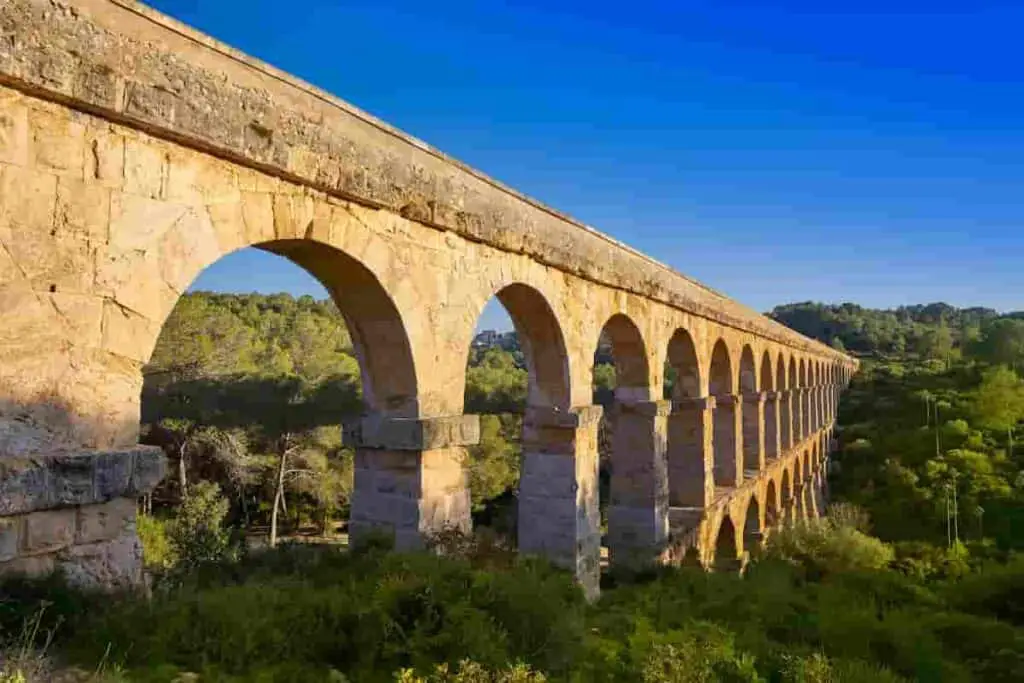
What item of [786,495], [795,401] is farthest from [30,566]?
[795,401]

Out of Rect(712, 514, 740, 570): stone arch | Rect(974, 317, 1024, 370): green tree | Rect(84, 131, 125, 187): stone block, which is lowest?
Rect(712, 514, 740, 570): stone arch

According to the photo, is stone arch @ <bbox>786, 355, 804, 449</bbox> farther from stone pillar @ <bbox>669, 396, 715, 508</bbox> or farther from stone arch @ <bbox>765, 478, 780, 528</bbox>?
stone pillar @ <bbox>669, 396, 715, 508</bbox>

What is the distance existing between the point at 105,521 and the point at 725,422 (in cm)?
1223

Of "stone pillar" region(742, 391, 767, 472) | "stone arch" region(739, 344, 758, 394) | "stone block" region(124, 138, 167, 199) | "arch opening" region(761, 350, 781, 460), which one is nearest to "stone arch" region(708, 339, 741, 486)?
"stone arch" region(739, 344, 758, 394)

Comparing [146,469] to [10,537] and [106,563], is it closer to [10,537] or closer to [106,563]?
[106,563]

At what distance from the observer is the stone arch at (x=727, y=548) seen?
13.1m

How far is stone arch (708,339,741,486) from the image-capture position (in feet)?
44.3

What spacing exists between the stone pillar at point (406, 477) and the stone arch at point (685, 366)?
6.75 meters

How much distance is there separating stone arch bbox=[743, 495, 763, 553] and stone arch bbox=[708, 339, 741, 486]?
2.00 metres

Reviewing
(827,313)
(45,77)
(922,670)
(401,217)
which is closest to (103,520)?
(45,77)

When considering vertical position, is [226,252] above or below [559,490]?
above

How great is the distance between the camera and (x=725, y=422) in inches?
537

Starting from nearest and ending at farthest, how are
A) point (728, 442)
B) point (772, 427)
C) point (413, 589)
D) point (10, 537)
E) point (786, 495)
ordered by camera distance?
point (10, 537), point (413, 589), point (728, 442), point (772, 427), point (786, 495)

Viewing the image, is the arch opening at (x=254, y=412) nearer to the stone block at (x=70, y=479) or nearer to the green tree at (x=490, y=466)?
the green tree at (x=490, y=466)
